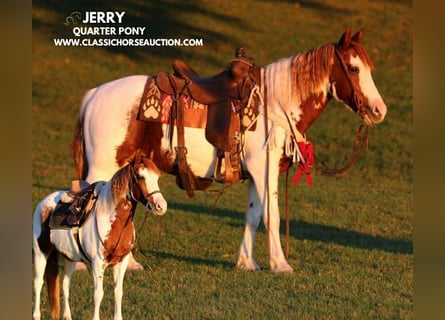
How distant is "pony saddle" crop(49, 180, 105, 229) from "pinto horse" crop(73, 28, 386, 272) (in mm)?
2273

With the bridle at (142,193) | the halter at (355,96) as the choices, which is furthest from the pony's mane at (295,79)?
the bridle at (142,193)

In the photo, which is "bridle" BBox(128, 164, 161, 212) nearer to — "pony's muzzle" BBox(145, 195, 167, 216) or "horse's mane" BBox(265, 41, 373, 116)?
"pony's muzzle" BBox(145, 195, 167, 216)

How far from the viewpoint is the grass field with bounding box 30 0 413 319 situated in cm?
732

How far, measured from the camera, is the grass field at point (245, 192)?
732 centimetres

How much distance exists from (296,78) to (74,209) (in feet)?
11.1

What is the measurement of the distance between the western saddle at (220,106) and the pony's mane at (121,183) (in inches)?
101

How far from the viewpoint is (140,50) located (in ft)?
77.9

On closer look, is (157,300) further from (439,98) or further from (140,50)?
(140,50)

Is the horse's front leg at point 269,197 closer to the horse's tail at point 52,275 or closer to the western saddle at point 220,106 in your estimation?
the western saddle at point 220,106

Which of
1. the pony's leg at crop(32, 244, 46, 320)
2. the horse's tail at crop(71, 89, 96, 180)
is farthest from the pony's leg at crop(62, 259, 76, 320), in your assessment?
the horse's tail at crop(71, 89, 96, 180)

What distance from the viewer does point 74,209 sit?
234 inches

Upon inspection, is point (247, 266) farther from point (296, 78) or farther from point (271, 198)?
point (296, 78)

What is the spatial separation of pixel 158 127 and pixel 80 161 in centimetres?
92

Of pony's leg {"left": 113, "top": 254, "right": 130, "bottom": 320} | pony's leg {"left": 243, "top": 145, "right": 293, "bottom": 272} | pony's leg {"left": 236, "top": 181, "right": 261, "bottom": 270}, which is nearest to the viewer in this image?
pony's leg {"left": 113, "top": 254, "right": 130, "bottom": 320}
